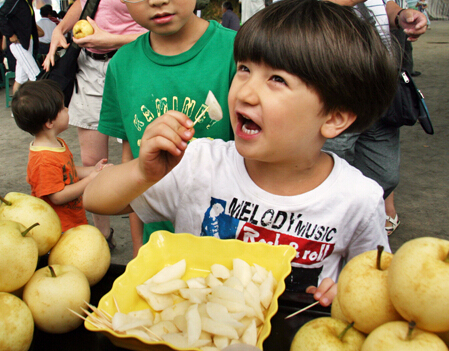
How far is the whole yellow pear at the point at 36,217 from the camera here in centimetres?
116

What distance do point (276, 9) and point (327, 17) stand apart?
0.16 m

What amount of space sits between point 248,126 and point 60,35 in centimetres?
219

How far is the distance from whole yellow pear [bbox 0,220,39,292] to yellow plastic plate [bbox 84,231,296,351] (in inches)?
8.9

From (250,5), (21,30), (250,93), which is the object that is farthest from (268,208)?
(250,5)

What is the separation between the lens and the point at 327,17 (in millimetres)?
1175

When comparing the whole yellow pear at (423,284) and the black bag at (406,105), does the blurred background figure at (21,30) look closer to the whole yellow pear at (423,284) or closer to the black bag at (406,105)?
the black bag at (406,105)

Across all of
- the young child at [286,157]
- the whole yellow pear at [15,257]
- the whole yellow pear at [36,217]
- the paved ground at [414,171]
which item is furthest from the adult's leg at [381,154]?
the whole yellow pear at [15,257]

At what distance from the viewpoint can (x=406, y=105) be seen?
245 centimetres

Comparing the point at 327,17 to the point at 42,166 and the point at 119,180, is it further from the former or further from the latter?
the point at 42,166

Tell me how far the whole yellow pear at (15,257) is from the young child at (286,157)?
0.96ft

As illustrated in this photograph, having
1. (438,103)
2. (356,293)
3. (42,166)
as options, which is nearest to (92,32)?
(42,166)

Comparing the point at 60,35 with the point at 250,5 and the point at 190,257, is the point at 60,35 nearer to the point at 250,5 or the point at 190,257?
the point at 190,257

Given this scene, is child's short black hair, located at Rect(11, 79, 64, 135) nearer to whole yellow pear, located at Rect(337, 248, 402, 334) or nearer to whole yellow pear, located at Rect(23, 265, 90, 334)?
whole yellow pear, located at Rect(23, 265, 90, 334)

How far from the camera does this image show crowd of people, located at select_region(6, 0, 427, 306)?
1143 mm
